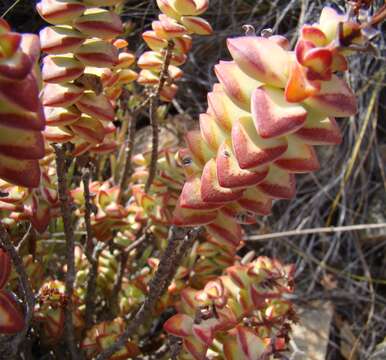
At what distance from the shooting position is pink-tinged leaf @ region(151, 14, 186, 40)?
0.78 m

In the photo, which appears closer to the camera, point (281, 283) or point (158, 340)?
point (281, 283)

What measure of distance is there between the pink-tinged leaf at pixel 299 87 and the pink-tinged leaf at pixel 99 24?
211 millimetres

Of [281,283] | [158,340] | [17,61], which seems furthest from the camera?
[158,340]

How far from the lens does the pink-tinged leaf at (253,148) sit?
503mm

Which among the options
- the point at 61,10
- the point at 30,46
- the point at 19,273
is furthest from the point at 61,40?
the point at 19,273

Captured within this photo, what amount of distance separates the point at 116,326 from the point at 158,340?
0.67 ft

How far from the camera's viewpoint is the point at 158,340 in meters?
1.07

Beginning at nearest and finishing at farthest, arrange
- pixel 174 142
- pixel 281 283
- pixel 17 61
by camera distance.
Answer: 1. pixel 17 61
2. pixel 281 283
3. pixel 174 142

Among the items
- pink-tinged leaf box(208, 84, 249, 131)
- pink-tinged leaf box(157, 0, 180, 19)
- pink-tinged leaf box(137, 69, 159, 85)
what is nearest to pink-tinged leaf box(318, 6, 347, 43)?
pink-tinged leaf box(208, 84, 249, 131)

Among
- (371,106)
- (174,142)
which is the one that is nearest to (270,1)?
(371,106)

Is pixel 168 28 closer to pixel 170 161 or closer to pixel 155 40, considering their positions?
pixel 155 40

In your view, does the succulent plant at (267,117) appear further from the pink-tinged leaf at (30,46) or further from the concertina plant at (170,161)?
the pink-tinged leaf at (30,46)

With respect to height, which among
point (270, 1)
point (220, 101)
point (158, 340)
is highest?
point (220, 101)

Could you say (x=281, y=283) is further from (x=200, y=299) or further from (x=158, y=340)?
(x=158, y=340)
